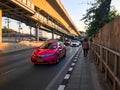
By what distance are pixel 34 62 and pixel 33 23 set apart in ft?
149

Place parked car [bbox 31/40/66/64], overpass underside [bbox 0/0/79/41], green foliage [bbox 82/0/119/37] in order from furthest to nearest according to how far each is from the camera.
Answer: overpass underside [bbox 0/0/79/41]
green foliage [bbox 82/0/119/37]
parked car [bbox 31/40/66/64]

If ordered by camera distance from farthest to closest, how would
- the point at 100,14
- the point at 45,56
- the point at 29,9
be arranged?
1. the point at 29,9
2. the point at 100,14
3. the point at 45,56

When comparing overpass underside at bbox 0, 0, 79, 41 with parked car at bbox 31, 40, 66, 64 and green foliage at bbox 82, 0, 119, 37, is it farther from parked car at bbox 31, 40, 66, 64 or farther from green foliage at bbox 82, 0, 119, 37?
parked car at bbox 31, 40, 66, 64

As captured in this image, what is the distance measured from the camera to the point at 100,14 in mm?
22750

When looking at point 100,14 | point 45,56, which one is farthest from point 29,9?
point 45,56

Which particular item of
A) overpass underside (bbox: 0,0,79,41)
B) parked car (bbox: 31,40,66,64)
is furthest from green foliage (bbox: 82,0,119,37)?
overpass underside (bbox: 0,0,79,41)

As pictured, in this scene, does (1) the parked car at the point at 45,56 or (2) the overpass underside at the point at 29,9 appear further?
(2) the overpass underside at the point at 29,9

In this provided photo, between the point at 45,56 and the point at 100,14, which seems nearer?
the point at 45,56

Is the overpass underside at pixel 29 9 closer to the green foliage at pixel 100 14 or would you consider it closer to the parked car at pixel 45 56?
the green foliage at pixel 100 14

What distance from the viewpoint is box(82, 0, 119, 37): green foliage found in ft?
71.4

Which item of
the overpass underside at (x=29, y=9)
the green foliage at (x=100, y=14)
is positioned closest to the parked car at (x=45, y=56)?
the green foliage at (x=100, y=14)

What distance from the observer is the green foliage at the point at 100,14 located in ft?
71.4

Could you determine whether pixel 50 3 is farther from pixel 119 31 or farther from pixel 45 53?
pixel 119 31

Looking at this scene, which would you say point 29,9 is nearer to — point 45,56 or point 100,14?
point 100,14
